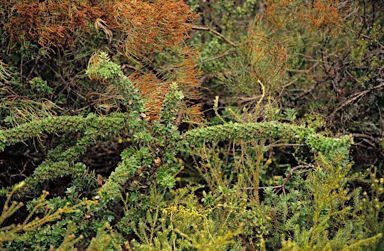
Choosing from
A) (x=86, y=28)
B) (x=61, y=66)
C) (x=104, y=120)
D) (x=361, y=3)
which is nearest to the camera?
(x=104, y=120)

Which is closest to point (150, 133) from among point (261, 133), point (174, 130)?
point (174, 130)

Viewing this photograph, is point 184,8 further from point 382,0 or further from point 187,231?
point 382,0

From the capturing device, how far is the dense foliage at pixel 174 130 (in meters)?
1.91

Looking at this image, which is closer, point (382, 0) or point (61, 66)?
point (61, 66)

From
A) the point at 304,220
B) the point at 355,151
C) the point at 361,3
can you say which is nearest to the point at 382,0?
the point at 361,3

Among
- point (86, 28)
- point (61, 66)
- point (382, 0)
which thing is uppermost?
point (382, 0)

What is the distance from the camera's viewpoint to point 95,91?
275 centimetres

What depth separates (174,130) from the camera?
2.00 metres

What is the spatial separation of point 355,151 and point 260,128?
5.15 feet

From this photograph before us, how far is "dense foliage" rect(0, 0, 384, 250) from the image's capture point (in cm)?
191

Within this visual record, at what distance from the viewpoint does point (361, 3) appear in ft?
10.3

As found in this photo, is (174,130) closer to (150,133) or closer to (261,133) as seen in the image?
(150,133)

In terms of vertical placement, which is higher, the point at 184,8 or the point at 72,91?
the point at 184,8

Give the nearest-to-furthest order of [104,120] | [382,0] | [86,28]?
[104,120] → [86,28] → [382,0]
